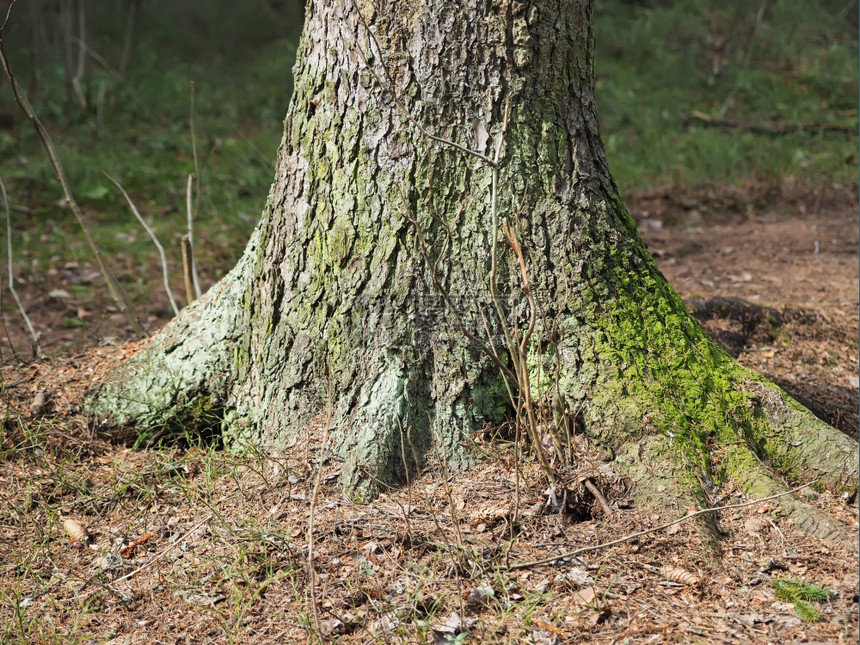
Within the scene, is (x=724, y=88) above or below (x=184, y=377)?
above

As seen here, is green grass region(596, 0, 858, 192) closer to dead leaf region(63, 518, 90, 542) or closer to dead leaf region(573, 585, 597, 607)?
dead leaf region(573, 585, 597, 607)

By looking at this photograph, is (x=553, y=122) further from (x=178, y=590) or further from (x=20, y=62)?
(x=20, y=62)

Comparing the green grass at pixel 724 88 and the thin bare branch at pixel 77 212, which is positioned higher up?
the green grass at pixel 724 88

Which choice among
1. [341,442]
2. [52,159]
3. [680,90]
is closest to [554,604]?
[341,442]

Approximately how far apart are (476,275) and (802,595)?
1527 mm

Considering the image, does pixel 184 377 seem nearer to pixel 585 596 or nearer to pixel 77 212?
pixel 77 212

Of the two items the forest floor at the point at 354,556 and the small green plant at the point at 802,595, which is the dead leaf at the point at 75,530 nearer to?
the forest floor at the point at 354,556

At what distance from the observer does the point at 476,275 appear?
111 inches

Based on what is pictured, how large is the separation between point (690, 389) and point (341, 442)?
139cm

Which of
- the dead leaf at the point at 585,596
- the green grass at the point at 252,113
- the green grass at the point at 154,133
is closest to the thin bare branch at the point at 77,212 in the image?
the green grass at the point at 154,133

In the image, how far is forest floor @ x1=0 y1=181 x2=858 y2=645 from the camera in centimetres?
230

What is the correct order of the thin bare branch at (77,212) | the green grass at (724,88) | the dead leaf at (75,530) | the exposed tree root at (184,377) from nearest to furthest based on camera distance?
the dead leaf at (75,530) → the exposed tree root at (184,377) → the thin bare branch at (77,212) → the green grass at (724,88)

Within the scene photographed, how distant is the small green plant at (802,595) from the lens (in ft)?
7.38

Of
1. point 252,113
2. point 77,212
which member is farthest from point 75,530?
point 252,113
